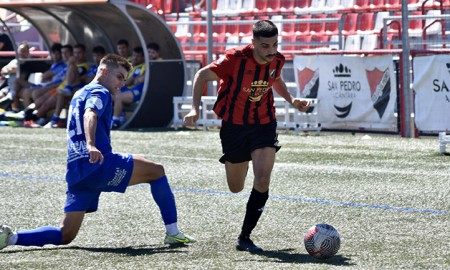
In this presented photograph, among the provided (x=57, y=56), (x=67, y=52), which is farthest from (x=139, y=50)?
(x=57, y=56)

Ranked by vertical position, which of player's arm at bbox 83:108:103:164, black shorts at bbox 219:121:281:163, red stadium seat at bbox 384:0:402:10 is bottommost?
black shorts at bbox 219:121:281:163

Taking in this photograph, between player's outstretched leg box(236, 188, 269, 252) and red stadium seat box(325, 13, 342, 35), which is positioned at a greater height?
red stadium seat box(325, 13, 342, 35)

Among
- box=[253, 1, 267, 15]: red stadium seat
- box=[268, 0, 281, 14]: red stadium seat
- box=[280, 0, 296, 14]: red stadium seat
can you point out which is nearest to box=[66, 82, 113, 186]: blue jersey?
box=[280, 0, 296, 14]: red stadium seat

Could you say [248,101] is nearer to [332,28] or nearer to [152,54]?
[152,54]

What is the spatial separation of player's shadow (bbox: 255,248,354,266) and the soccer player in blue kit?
2.42 ft

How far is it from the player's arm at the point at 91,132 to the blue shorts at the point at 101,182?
0.23 metres

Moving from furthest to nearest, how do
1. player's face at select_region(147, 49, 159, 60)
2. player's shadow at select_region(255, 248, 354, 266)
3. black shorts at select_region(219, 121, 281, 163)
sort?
player's face at select_region(147, 49, 159, 60) → black shorts at select_region(219, 121, 281, 163) → player's shadow at select_region(255, 248, 354, 266)

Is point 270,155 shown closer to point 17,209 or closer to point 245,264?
point 245,264

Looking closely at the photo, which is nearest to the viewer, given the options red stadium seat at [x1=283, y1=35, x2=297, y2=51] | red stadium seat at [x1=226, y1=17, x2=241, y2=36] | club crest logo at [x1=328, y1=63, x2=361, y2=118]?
club crest logo at [x1=328, y1=63, x2=361, y2=118]

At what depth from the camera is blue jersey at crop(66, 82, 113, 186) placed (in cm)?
730

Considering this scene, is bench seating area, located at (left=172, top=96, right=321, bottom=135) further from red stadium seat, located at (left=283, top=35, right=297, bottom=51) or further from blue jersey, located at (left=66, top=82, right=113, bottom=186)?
blue jersey, located at (left=66, top=82, right=113, bottom=186)

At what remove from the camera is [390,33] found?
19.7 metres

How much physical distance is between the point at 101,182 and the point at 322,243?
5.28ft

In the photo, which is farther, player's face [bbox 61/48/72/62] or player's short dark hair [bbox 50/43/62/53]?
player's short dark hair [bbox 50/43/62/53]
